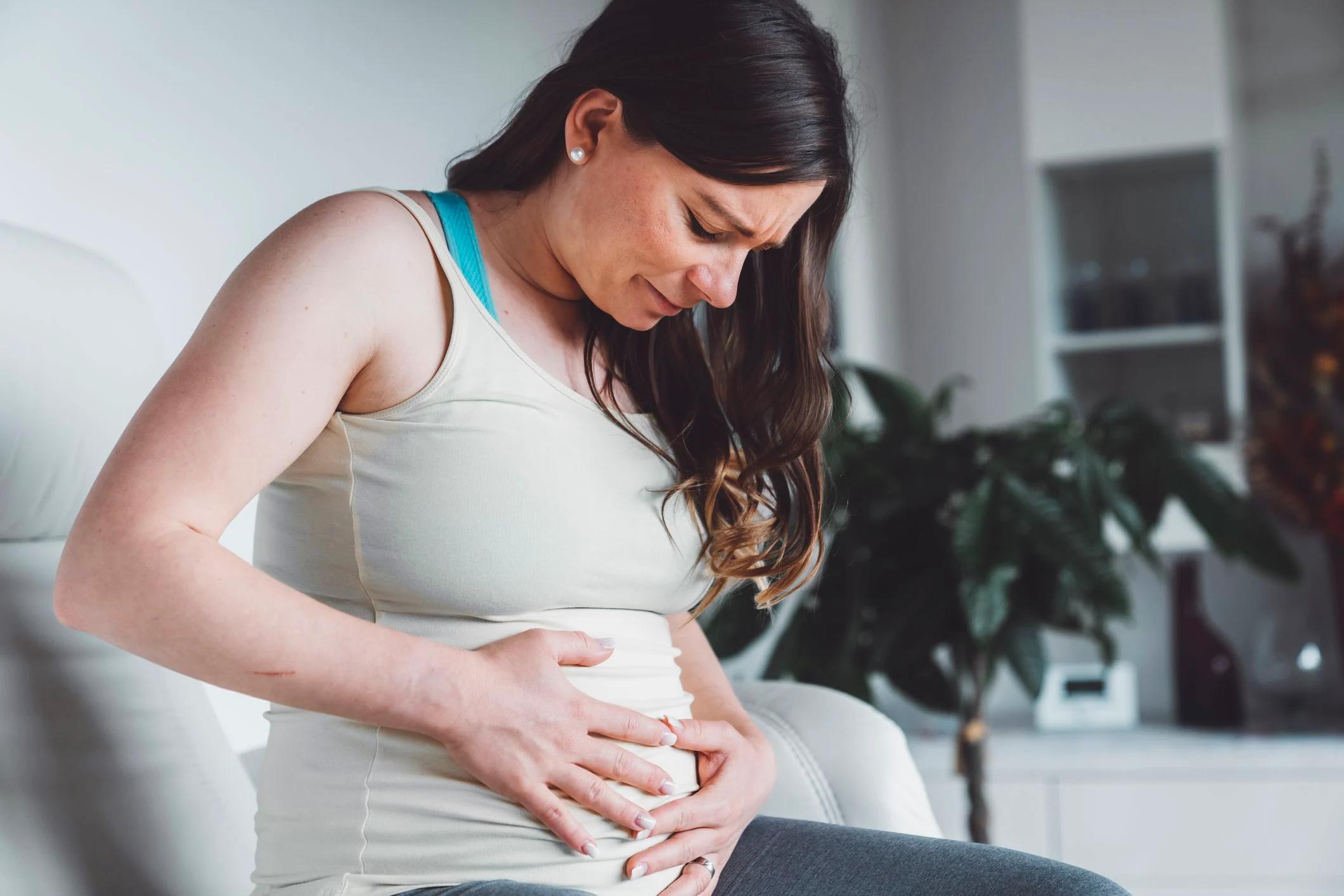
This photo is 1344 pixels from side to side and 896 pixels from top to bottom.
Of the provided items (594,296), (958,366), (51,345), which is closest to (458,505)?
(594,296)

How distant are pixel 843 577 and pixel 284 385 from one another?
4.78 feet

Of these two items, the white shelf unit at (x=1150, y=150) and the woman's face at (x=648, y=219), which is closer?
the woman's face at (x=648, y=219)

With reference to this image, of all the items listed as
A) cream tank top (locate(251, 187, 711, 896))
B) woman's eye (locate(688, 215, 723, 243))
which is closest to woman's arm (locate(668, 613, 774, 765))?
cream tank top (locate(251, 187, 711, 896))

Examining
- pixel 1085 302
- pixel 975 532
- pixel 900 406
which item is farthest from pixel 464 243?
pixel 1085 302

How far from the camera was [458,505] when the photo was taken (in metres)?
0.74

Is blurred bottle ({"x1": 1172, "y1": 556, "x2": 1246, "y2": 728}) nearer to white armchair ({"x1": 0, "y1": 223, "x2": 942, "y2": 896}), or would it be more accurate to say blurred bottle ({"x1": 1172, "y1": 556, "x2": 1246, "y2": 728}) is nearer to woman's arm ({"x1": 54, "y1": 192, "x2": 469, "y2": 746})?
white armchair ({"x1": 0, "y1": 223, "x2": 942, "y2": 896})

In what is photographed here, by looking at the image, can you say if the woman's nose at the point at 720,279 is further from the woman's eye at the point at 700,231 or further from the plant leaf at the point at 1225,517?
the plant leaf at the point at 1225,517

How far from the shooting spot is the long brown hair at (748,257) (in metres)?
0.79

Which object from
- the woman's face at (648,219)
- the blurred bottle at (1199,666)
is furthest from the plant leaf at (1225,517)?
the woman's face at (648,219)

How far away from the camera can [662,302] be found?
0.88 meters

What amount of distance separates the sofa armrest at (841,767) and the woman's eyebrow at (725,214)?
0.51m

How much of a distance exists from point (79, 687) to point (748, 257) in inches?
24.3

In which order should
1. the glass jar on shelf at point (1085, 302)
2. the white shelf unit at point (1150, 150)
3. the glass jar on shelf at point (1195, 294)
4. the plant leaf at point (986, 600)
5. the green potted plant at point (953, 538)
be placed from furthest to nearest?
the glass jar on shelf at point (1085, 302), the glass jar on shelf at point (1195, 294), the white shelf unit at point (1150, 150), the green potted plant at point (953, 538), the plant leaf at point (986, 600)

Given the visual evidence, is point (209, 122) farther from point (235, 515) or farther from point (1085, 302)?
point (1085, 302)
